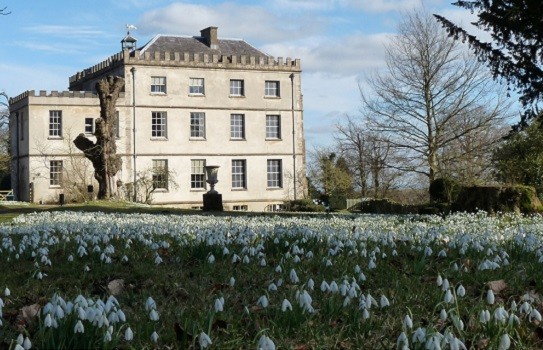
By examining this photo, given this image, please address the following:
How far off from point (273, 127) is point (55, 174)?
52.7 feet

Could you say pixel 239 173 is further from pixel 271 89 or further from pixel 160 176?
pixel 271 89

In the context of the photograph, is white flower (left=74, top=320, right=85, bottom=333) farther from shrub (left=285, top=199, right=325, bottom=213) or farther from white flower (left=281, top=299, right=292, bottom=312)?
shrub (left=285, top=199, right=325, bottom=213)

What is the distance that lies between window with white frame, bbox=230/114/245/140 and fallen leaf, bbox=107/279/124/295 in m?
48.7

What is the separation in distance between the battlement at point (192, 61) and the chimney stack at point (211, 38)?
168 centimetres

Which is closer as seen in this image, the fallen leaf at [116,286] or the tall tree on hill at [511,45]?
the fallen leaf at [116,286]

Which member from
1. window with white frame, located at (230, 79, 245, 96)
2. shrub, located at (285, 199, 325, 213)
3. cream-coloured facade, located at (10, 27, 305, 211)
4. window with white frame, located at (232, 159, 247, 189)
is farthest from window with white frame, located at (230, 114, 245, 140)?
shrub, located at (285, 199, 325, 213)

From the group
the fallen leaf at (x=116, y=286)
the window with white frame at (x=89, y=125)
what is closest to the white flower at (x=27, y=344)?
the fallen leaf at (x=116, y=286)

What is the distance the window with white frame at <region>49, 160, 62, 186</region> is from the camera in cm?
5028

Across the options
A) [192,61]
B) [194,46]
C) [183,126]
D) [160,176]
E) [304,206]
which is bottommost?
[304,206]

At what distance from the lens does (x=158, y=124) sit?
52.5 meters

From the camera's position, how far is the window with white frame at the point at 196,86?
5378cm

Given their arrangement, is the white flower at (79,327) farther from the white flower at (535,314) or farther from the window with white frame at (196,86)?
the window with white frame at (196,86)

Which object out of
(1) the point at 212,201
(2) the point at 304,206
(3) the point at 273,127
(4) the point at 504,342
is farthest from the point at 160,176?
(4) the point at 504,342

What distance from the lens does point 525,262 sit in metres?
7.43
